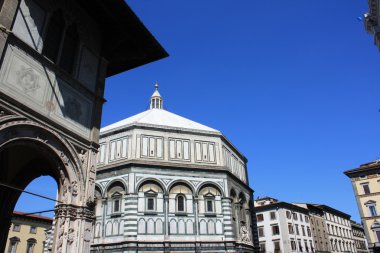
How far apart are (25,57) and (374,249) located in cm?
3985

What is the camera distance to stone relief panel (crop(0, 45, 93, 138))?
7500 millimetres

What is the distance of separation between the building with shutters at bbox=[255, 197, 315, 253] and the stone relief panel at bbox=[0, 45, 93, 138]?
39.3 m

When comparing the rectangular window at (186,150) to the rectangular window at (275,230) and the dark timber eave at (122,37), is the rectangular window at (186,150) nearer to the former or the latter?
the dark timber eave at (122,37)

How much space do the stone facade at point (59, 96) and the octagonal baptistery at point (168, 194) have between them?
10323 millimetres


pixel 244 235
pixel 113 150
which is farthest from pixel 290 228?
pixel 113 150

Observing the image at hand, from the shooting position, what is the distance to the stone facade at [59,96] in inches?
299

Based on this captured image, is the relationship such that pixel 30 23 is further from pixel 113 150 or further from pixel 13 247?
pixel 13 247

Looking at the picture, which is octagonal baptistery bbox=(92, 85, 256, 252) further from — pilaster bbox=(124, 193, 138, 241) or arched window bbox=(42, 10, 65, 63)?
arched window bbox=(42, 10, 65, 63)

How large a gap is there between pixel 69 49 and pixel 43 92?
2023mm

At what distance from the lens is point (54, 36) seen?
367 inches

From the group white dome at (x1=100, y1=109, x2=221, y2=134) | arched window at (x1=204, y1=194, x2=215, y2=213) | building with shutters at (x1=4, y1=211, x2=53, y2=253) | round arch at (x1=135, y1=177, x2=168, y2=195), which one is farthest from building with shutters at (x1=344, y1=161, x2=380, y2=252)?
building with shutters at (x1=4, y1=211, x2=53, y2=253)

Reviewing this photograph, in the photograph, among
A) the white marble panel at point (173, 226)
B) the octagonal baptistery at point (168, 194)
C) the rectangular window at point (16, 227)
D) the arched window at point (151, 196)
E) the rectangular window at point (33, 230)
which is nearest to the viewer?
the octagonal baptistery at point (168, 194)

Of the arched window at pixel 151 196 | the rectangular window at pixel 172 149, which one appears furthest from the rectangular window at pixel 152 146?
the arched window at pixel 151 196

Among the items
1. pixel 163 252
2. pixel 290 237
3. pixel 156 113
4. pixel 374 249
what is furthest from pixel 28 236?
pixel 374 249
